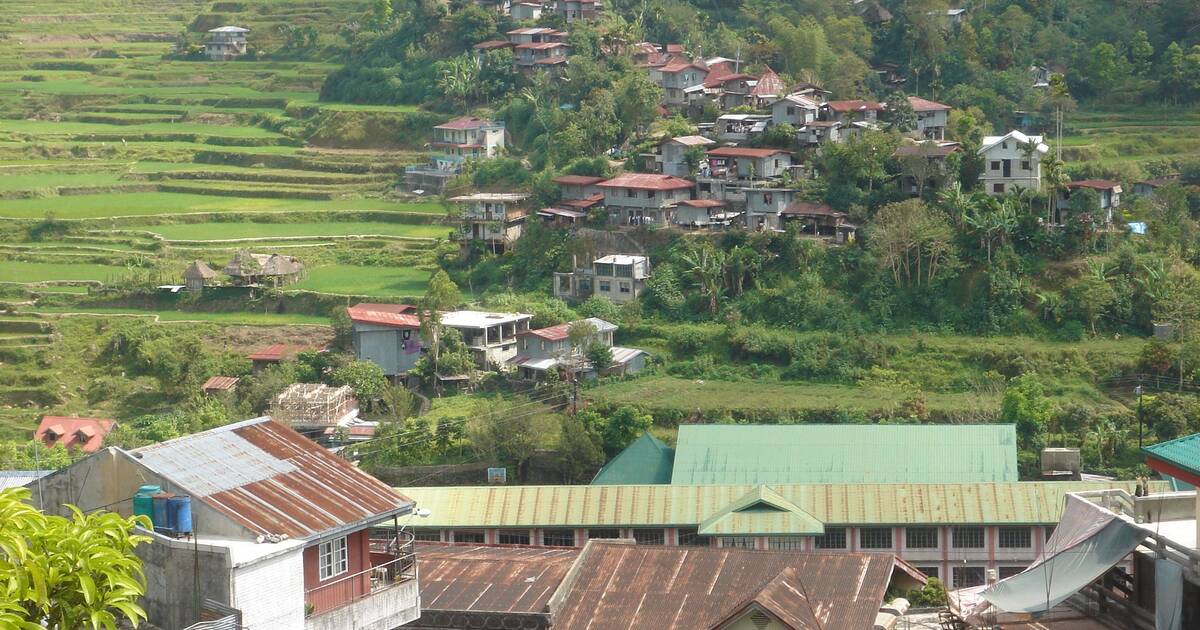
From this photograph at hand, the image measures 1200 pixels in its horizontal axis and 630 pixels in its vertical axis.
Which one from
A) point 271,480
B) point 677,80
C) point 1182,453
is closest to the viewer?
point 1182,453

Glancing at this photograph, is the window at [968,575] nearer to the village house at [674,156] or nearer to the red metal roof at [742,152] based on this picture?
the red metal roof at [742,152]

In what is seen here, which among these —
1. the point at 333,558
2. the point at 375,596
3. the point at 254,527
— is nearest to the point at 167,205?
the point at 375,596

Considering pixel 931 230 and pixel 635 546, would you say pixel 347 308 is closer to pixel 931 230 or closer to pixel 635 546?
pixel 931 230

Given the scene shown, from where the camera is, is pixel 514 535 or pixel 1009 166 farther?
pixel 1009 166

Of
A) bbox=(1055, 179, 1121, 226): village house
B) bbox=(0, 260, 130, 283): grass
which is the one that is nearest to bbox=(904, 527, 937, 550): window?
bbox=(1055, 179, 1121, 226): village house

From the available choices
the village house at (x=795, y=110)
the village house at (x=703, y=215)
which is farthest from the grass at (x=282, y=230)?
the village house at (x=795, y=110)

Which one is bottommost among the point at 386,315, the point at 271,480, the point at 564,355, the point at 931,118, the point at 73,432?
the point at 73,432

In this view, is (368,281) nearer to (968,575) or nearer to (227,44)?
(968,575)
